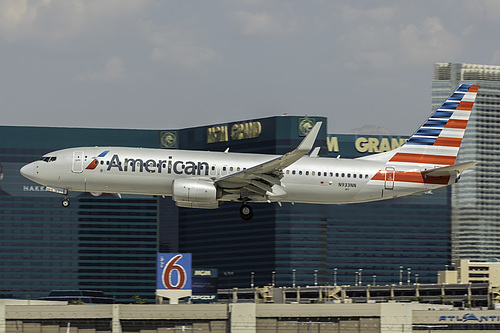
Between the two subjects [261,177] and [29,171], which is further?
[29,171]

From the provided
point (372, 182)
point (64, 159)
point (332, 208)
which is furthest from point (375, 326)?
point (332, 208)

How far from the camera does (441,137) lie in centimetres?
7688

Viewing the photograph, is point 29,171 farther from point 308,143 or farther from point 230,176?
point 308,143

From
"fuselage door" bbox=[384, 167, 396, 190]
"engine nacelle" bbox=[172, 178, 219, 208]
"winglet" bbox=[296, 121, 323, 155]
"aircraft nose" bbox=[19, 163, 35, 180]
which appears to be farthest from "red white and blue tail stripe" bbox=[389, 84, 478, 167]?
"aircraft nose" bbox=[19, 163, 35, 180]

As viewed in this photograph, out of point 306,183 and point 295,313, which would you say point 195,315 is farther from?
point 306,183

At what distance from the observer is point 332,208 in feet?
482

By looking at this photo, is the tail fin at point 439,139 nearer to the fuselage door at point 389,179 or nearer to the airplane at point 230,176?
the airplane at point 230,176

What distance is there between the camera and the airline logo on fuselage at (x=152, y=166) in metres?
69.8

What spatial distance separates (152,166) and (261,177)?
8.17 m

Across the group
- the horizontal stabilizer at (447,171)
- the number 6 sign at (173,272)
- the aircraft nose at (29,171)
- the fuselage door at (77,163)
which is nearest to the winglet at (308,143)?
the horizontal stabilizer at (447,171)

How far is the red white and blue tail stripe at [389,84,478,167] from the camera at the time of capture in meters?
75.0

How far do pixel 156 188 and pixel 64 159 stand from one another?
24.2 feet

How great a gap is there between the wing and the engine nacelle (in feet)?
3.03

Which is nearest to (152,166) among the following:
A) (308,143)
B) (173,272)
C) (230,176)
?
(230,176)
